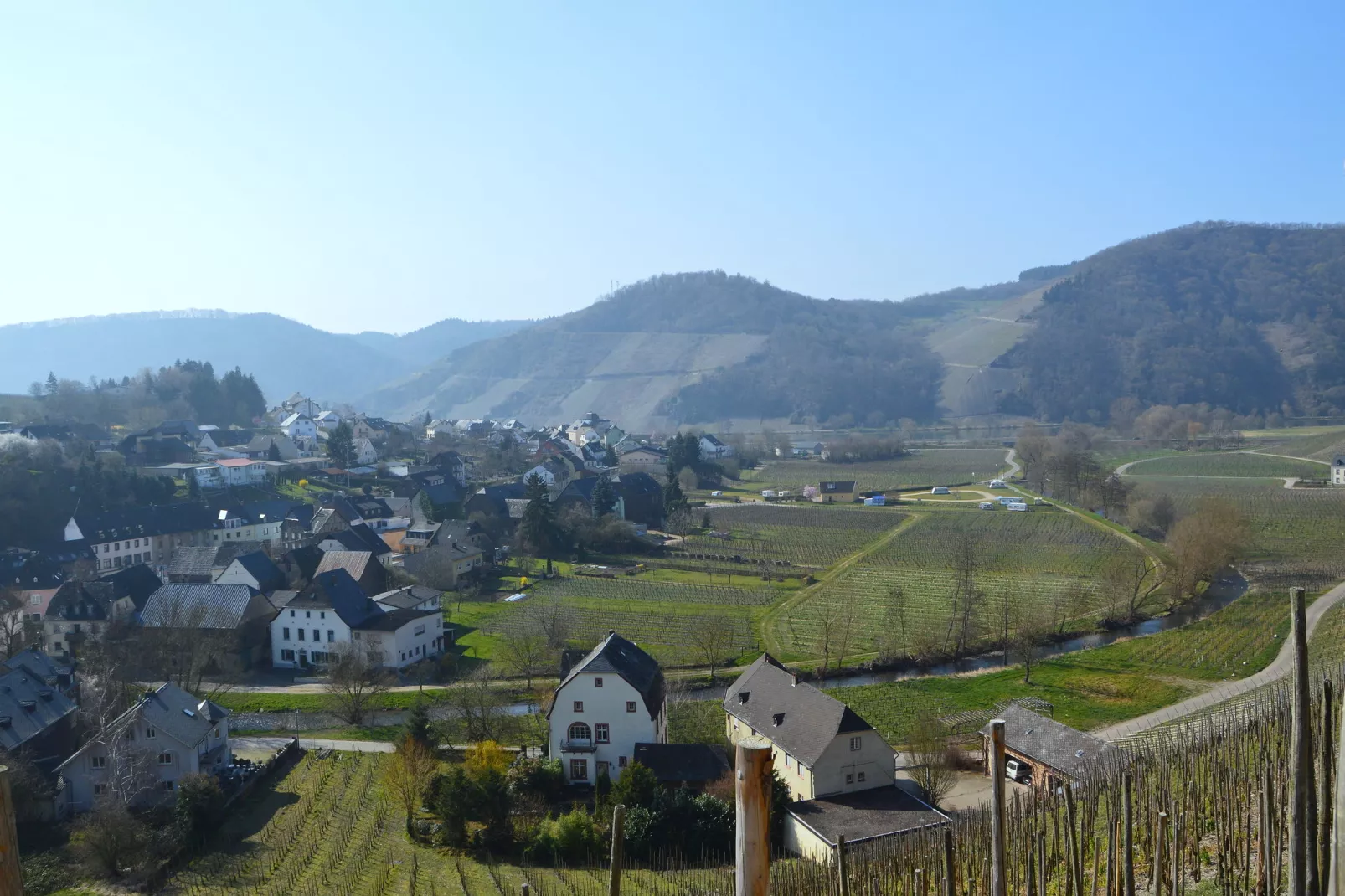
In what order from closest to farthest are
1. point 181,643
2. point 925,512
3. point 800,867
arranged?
point 800,867
point 181,643
point 925,512

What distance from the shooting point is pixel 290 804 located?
770 inches

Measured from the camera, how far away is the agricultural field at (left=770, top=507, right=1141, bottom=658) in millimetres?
30188

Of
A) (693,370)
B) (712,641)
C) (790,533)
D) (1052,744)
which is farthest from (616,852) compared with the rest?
(693,370)

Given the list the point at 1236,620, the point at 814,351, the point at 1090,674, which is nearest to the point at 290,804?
the point at 1090,674

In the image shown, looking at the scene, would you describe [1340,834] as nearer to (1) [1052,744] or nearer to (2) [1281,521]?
(1) [1052,744]

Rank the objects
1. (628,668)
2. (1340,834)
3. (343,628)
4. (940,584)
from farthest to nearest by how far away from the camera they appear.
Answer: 1. (940,584)
2. (343,628)
3. (628,668)
4. (1340,834)

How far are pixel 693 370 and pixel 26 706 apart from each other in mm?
137364

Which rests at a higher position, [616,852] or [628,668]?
[616,852]

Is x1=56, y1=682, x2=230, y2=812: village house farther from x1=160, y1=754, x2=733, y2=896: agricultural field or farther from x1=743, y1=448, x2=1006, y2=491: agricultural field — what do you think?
x1=743, y1=448, x2=1006, y2=491: agricultural field

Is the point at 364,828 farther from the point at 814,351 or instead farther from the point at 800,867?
the point at 814,351

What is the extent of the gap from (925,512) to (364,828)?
41.5m

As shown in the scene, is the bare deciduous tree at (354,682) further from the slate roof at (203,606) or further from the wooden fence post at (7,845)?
the wooden fence post at (7,845)

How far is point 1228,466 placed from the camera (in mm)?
64688

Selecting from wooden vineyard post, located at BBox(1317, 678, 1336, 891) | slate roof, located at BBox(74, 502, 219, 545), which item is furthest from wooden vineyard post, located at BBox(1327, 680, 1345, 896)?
slate roof, located at BBox(74, 502, 219, 545)
